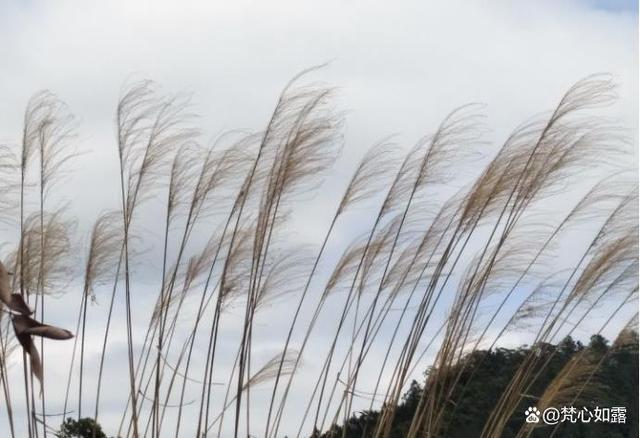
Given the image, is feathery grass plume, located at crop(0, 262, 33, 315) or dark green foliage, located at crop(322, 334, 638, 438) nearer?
feathery grass plume, located at crop(0, 262, 33, 315)

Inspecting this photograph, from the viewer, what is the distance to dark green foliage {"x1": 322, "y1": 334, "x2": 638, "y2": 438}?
3.29 m

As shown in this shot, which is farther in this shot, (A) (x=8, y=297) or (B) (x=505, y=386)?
(B) (x=505, y=386)

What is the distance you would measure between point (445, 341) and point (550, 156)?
1.99 ft

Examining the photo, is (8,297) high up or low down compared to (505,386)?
down

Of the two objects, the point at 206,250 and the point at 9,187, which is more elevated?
the point at 9,187

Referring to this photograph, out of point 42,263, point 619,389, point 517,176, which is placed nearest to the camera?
point 517,176

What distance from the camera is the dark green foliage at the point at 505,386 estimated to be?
3295 millimetres

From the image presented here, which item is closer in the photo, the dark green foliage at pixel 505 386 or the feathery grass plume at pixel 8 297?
the feathery grass plume at pixel 8 297

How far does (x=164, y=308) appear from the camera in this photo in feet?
10.1

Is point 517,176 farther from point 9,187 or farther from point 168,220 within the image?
point 9,187

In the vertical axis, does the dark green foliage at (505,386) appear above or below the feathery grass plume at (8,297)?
above

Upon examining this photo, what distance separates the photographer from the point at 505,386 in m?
4.61

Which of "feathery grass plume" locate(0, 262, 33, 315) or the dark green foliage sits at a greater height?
the dark green foliage

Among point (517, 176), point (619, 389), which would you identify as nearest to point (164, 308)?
point (517, 176)
